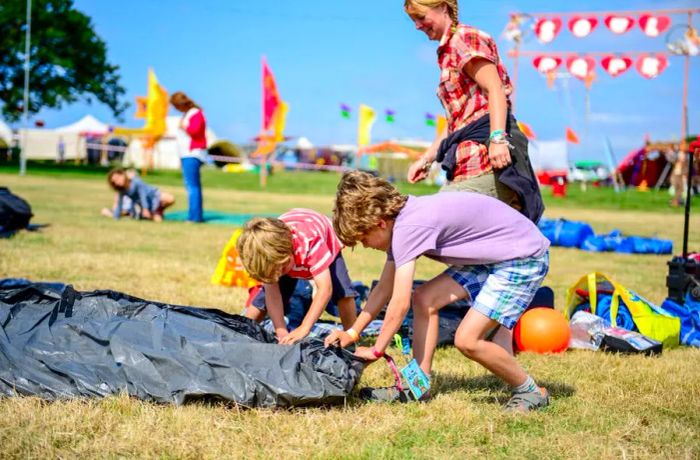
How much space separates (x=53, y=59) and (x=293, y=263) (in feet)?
138

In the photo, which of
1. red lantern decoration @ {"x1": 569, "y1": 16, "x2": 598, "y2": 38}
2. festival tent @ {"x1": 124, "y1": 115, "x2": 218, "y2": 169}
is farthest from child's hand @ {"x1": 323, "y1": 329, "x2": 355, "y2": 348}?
festival tent @ {"x1": 124, "y1": 115, "x2": 218, "y2": 169}

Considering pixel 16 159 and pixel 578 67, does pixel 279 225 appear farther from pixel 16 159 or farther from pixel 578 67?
pixel 16 159

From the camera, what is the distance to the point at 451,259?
359cm

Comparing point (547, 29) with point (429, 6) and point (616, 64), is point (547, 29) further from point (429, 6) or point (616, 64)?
point (429, 6)

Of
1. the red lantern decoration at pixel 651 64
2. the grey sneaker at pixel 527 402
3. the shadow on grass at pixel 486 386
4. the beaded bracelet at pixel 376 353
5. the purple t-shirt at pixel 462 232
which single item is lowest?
the shadow on grass at pixel 486 386

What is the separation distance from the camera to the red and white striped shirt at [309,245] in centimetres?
416

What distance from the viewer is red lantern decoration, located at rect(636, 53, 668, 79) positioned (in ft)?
75.1

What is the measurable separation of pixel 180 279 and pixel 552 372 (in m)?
3.97

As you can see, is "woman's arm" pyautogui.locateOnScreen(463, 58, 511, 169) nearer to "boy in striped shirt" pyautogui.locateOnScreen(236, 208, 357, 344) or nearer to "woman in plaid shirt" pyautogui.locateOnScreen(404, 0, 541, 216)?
"woman in plaid shirt" pyautogui.locateOnScreen(404, 0, 541, 216)

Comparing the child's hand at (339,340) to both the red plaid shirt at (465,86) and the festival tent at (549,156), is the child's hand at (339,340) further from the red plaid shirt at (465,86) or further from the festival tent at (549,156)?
the festival tent at (549,156)

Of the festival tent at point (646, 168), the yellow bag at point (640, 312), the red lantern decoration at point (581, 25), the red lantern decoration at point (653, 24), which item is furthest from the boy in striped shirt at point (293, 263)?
the festival tent at point (646, 168)

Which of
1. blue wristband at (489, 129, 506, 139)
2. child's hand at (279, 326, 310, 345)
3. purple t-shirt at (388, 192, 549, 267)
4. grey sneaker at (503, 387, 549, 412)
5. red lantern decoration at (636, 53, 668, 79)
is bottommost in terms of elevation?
grey sneaker at (503, 387, 549, 412)

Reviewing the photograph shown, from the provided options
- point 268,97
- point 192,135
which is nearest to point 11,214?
point 192,135

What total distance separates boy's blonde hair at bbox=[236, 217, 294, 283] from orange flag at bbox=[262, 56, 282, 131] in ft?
86.6
